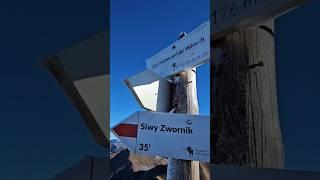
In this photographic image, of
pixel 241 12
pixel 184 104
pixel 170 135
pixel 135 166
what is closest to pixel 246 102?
pixel 241 12

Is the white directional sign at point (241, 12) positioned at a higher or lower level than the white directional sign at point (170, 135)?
higher

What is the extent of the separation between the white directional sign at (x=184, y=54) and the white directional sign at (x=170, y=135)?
14 centimetres

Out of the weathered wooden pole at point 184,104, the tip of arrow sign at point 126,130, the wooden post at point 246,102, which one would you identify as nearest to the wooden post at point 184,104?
the weathered wooden pole at point 184,104

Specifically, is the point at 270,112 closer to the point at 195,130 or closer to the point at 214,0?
the point at 214,0

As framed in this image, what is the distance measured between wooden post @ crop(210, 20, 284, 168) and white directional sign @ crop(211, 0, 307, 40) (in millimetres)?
22

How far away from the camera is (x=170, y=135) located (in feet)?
2.61

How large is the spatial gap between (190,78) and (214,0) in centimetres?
45

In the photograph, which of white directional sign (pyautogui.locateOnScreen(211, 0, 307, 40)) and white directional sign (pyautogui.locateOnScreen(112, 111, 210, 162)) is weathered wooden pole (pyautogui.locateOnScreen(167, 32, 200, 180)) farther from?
white directional sign (pyautogui.locateOnScreen(211, 0, 307, 40))

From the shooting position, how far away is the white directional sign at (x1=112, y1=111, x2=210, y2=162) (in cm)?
76

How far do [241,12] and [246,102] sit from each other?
127mm

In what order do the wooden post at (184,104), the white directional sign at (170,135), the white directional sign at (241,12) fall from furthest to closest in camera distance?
the wooden post at (184,104) → the white directional sign at (170,135) → the white directional sign at (241,12)

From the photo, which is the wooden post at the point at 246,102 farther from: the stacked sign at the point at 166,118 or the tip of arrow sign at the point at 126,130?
the tip of arrow sign at the point at 126,130

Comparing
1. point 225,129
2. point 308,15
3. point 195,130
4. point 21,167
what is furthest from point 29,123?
point 308,15

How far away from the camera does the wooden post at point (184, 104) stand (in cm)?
86
